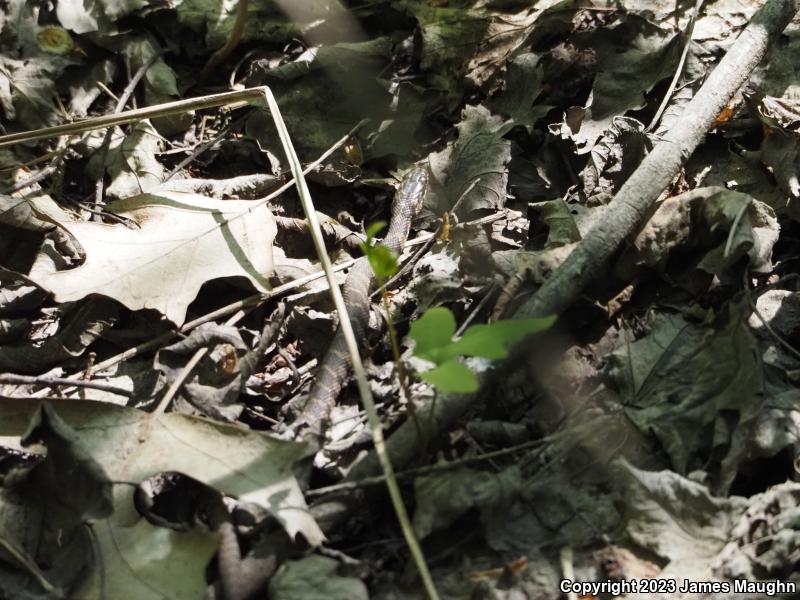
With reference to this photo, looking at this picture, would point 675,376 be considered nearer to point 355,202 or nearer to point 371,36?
point 355,202

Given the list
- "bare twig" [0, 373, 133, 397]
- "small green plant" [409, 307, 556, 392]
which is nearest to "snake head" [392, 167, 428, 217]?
"bare twig" [0, 373, 133, 397]

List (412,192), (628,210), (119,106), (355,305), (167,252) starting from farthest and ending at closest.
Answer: (119,106)
(412,192)
(355,305)
(167,252)
(628,210)

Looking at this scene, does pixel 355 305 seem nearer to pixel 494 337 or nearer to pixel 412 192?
pixel 412 192

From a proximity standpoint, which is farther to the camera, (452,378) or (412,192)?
(412,192)

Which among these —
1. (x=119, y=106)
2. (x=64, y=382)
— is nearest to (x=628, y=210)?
(x=64, y=382)

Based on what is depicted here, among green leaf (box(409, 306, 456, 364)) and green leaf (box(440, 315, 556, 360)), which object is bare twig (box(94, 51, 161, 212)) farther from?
green leaf (box(440, 315, 556, 360))

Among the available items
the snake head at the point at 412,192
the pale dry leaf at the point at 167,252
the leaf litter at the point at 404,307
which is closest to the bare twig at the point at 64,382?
the leaf litter at the point at 404,307

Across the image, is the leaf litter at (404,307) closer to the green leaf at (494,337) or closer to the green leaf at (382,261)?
the green leaf at (494,337)
